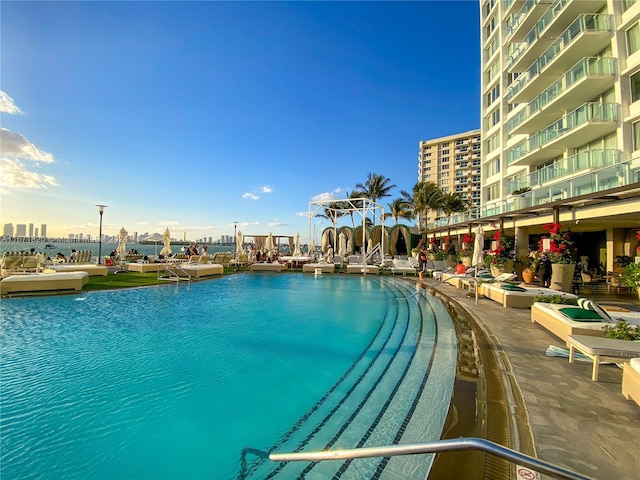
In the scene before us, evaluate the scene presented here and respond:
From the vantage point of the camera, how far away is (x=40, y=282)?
36.6ft

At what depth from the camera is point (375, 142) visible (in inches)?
1123

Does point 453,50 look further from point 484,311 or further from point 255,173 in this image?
point 484,311

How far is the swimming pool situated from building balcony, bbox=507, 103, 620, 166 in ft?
45.6

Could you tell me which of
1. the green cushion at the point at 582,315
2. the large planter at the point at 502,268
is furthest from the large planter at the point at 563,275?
the green cushion at the point at 582,315

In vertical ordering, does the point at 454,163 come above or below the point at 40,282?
→ above

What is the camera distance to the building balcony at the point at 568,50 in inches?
596

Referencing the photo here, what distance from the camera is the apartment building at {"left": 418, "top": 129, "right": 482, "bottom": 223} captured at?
6475 centimetres

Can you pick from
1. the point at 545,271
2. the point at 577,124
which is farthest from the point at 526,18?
the point at 545,271

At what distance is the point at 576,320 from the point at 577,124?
1542 cm

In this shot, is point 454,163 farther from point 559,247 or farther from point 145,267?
point 145,267

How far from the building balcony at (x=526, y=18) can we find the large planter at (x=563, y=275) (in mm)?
19506

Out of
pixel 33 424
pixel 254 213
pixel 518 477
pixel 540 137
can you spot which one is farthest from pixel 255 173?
pixel 518 477

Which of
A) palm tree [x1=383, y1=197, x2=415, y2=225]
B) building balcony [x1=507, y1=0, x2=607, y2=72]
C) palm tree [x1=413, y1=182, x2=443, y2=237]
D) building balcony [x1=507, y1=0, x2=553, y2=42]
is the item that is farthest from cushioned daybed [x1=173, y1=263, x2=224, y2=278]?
palm tree [x1=383, y1=197, x2=415, y2=225]

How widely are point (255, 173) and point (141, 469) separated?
→ 1031 inches
